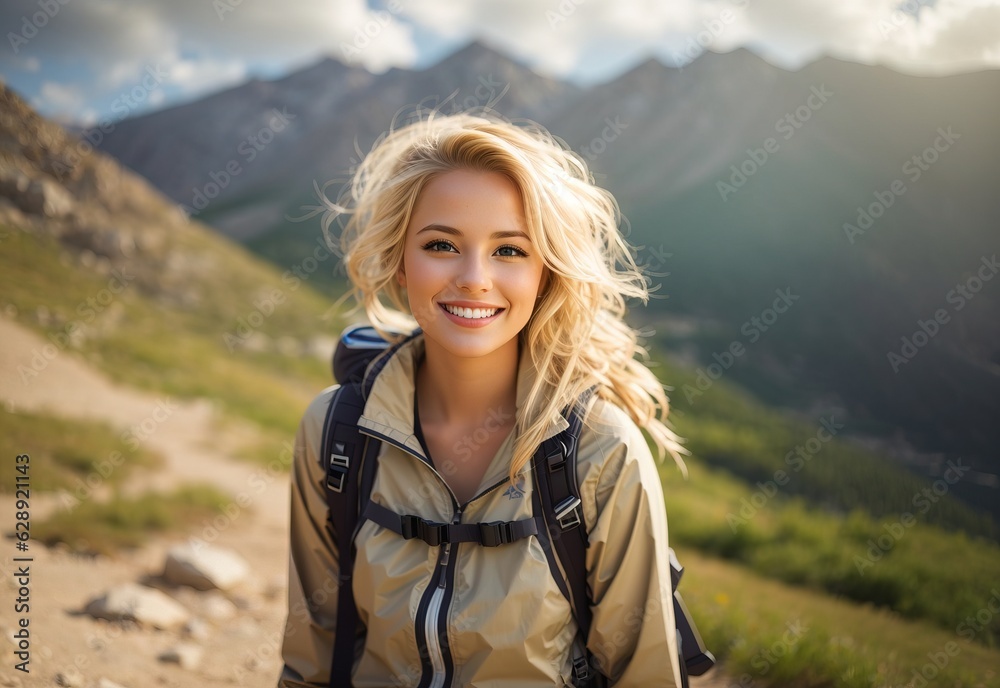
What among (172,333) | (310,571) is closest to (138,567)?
(310,571)

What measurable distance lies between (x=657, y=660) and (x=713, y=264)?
23.3m

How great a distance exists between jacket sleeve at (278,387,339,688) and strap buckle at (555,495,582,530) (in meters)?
1.00

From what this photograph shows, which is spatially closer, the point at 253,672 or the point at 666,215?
the point at 253,672

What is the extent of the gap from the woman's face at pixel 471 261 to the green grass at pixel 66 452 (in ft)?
16.0

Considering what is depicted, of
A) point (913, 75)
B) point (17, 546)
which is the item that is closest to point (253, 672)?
point (17, 546)

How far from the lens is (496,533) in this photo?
233cm

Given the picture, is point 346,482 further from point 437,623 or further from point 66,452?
point 66,452

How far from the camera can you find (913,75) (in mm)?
11570

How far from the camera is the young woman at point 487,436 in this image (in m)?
2.36

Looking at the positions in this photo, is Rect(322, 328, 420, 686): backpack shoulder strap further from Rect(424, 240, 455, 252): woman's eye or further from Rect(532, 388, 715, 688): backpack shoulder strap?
Rect(532, 388, 715, 688): backpack shoulder strap

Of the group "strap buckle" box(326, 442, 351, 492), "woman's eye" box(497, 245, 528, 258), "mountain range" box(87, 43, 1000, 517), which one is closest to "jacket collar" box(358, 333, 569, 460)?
"strap buckle" box(326, 442, 351, 492)

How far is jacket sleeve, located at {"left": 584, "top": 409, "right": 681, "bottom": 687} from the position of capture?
2361 mm

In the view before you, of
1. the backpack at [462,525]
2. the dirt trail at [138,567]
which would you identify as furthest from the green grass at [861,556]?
the backpack at [462,525]

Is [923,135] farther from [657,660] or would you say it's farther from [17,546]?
[17,546]
